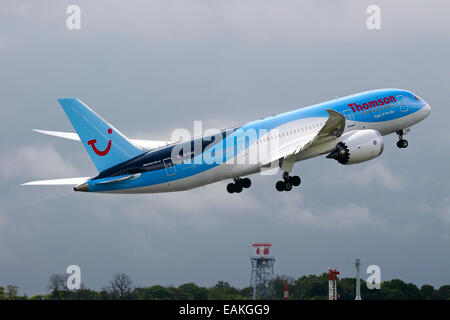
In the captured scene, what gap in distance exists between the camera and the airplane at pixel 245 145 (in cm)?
5397

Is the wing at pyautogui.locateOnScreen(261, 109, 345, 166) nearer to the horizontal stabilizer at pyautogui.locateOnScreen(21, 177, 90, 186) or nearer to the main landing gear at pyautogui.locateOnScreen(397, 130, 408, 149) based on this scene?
the main landing gear at pyautogui.locateOnScreen(397, 130, 408, 149)

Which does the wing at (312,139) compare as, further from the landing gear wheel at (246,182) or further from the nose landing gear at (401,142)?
the nose landing gear at (401,142)

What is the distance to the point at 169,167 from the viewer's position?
55625 millimetres

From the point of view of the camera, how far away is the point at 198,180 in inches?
2263

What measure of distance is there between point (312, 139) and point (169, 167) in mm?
10465

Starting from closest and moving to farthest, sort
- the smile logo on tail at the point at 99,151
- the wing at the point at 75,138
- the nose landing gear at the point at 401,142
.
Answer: the smile logo on tail at the point at 99,151 → the wing at the point at 75,138 → the nose landing gear at the point at 401,142

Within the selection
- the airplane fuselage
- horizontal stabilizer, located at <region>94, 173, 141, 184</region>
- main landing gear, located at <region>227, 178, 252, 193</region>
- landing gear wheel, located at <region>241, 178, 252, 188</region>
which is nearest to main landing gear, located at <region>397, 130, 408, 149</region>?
the airplane fuselage

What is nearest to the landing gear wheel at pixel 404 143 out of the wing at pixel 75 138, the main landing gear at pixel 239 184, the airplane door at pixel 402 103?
the airplane door at pixel 402 103

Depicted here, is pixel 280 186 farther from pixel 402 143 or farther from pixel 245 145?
pixel 402 143

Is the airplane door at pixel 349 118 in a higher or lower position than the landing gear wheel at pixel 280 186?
higher

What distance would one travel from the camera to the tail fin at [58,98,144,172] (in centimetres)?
5284

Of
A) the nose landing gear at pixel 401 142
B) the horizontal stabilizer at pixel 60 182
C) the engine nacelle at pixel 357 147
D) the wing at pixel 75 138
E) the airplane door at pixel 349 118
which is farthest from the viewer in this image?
the nose landing gear at pixel 401 142
